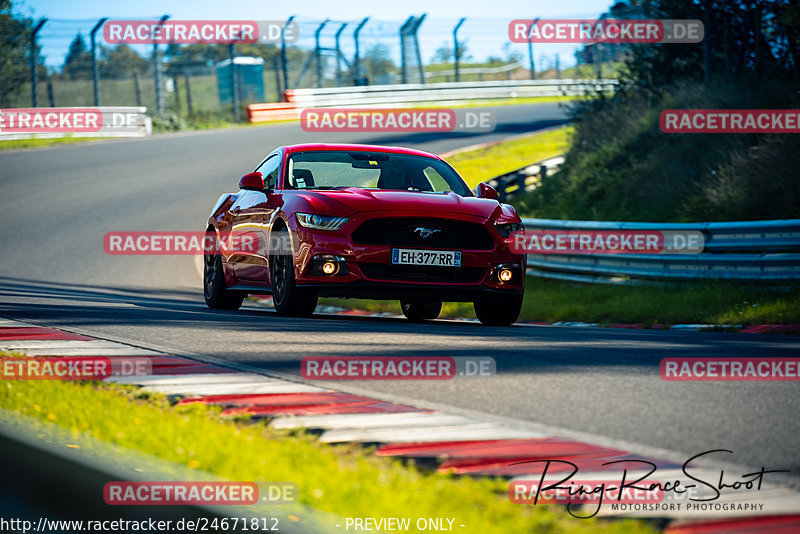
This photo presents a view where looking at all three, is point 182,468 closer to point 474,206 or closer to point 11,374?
point 11,374

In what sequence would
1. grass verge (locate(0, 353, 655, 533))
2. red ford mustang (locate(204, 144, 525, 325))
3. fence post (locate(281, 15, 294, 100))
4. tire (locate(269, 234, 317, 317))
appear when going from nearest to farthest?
grass verge (locate(0, 353, 655, 533)) < red ford mustang (locate(204, 144, 525, 325)) < tire (locate(269, 234, 317, 317)) < fence post (locate(281, 15, 294, 100))

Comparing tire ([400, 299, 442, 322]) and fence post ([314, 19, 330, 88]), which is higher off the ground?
fence post ([314, 19, 330, 88])

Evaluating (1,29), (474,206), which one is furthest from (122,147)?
(474,206)

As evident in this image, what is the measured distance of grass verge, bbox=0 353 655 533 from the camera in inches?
115

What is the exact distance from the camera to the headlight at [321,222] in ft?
28.3

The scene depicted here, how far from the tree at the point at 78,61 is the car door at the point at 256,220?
23.9 m

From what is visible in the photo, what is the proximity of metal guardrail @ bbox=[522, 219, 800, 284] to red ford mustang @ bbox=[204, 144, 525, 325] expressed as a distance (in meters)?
3.60

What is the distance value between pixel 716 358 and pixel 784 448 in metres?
2.61

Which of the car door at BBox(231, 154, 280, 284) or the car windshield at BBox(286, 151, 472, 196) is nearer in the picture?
the car door at BBox(231, 154, 280, 284)

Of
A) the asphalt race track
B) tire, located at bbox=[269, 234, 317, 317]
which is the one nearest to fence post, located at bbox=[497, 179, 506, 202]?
the asphalt race track

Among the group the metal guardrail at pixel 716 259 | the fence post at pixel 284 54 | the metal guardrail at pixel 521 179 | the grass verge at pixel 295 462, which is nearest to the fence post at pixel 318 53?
the fence post at pixel 284 54

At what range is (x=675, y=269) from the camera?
12.9 meters

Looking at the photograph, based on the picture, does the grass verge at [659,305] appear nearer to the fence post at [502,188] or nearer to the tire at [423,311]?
the tire at [423,311]

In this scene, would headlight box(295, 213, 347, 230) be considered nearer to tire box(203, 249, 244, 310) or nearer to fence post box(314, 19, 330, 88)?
tire box(203, 249, 244, 310)
